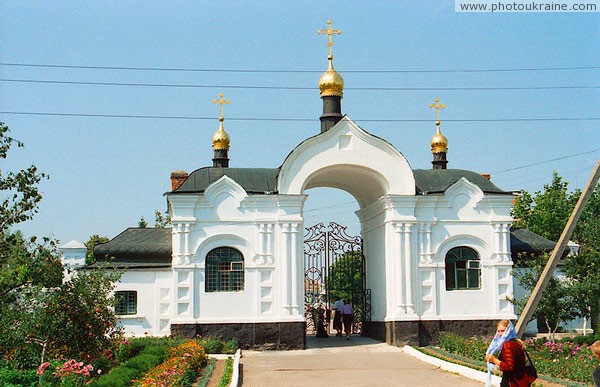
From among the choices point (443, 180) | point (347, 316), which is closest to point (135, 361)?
point (347, 316)

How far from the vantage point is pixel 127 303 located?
24188mm

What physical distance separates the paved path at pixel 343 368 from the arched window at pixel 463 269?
10.0ft

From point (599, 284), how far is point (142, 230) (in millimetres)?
15230

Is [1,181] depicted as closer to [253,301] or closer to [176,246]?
[176,246]

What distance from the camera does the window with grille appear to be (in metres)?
24.1

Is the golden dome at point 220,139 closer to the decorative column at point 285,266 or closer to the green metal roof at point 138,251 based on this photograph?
the green metal roof at point 138,251

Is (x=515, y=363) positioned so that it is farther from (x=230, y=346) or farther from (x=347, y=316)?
(x=347, y=316)

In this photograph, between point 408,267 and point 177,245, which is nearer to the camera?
point 177,245

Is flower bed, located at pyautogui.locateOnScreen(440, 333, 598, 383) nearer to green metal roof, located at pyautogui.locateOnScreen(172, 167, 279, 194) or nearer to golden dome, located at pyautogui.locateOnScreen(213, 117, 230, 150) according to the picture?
green metal roof, located at pyautogui.locateOnScreen(172, 167, 279, 194)

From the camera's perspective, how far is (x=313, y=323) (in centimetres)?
2722

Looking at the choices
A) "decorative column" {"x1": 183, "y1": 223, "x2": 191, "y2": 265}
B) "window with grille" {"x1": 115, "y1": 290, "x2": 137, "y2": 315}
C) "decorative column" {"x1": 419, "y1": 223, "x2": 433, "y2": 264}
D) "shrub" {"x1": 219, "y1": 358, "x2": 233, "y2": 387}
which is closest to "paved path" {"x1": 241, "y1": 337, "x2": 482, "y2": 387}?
"shrub" {"x1": 219, "y1": 358, "x2": 233, "y2": 387}

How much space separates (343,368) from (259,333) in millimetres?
4745

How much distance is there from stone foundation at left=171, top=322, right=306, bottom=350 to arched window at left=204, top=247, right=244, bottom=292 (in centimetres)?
116

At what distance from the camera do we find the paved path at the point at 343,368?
15953 mm
